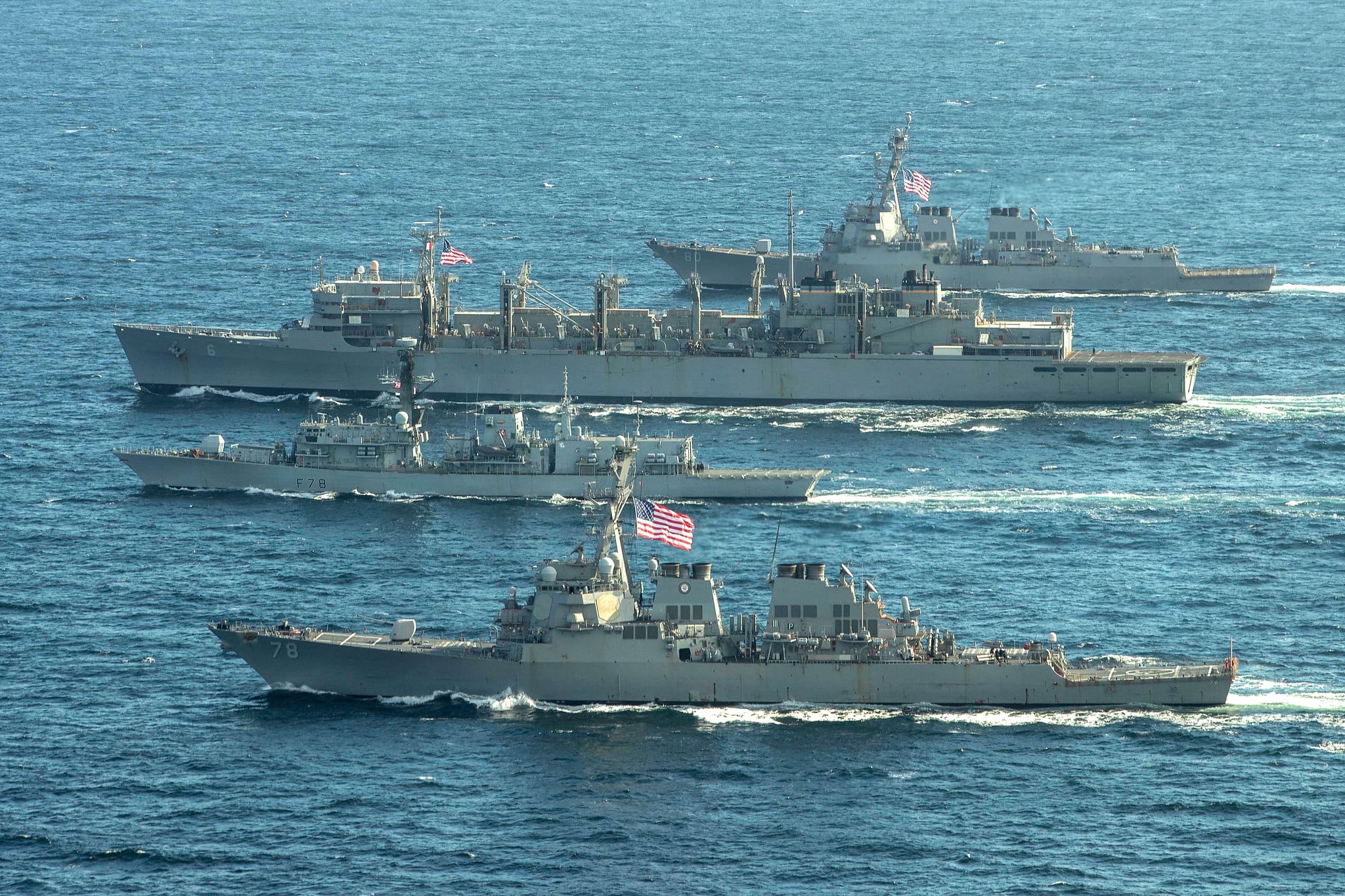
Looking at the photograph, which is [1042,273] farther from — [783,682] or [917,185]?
[783,682]

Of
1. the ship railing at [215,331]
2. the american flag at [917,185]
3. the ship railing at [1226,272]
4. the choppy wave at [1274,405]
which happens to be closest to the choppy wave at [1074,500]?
the choppy wave at [1274,405]

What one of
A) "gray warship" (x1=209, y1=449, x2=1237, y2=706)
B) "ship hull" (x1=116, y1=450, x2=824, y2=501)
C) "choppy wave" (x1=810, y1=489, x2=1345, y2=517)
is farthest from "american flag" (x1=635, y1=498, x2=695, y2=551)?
"choppy wave" (x1=810, y1=489, x2=1345, y2=517)

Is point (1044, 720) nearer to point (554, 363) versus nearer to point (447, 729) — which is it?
point (447, 729)

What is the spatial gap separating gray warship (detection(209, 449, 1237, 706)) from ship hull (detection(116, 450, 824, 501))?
2880cm

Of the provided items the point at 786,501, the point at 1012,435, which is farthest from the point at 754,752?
the point at 1012,435

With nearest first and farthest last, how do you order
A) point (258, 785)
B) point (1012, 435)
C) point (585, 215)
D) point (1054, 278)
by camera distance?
point (258, 785)
point (1012, 435)
point (1054, 278)
point (585, 215)

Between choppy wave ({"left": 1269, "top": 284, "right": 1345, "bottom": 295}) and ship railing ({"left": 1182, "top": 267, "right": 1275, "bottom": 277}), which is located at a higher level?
ship railing ({"left": 1182, "top": 267, "right": 1275, "bottom": 277})

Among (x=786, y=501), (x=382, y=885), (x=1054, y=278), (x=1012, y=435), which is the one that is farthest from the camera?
(x=1054, y=278)

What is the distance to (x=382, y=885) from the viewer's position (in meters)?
74.6

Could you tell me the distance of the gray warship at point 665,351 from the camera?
14150 cm

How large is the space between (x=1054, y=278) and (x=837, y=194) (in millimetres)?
34135

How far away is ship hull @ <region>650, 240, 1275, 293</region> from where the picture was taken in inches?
6614

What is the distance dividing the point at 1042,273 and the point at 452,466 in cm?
6511

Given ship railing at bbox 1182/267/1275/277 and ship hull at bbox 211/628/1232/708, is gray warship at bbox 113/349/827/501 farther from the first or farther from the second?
ship railing at bbox 1182/267/1275/277
